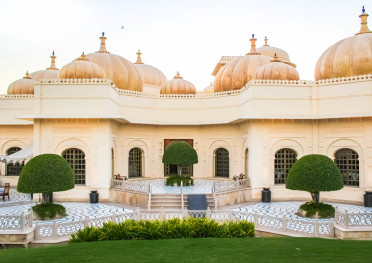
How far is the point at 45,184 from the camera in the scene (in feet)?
37.2

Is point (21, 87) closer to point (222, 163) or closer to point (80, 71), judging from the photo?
point (80, 71)

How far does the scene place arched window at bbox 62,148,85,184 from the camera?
1573 cm

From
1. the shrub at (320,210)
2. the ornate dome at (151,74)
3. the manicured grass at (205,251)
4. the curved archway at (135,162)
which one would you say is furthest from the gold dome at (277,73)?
the ornate dome at (151,74)

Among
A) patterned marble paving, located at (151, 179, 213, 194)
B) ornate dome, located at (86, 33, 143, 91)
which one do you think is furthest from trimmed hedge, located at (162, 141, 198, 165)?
ornate dome, located at (86, 33, 143, 91)

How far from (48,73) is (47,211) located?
13172 mm

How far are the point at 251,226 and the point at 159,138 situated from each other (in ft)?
38.8

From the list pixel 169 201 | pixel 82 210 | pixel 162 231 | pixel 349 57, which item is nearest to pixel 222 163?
pixel 169 201

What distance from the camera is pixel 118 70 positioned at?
63.8 ft

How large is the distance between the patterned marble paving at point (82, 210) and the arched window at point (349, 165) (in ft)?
31.2

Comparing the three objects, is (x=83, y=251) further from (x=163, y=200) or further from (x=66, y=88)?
(x=66, y=88)

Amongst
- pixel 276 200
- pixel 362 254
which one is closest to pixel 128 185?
pixel 276 200

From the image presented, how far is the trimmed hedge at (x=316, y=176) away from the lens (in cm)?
Answer: 1153

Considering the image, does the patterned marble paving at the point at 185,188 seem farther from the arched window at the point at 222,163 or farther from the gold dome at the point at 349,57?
the gold dome at the point at 349,57

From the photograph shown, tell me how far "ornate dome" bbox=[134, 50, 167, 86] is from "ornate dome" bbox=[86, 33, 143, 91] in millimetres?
4372
